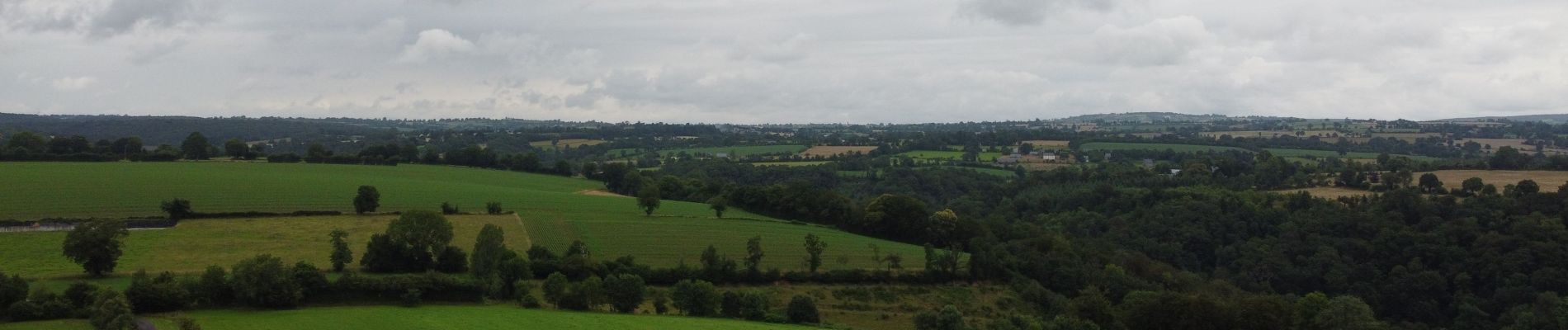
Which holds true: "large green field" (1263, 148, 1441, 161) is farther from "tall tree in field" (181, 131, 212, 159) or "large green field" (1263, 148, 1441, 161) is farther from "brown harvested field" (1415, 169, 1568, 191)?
"tall tree in field" (181, 131, 212, 159)

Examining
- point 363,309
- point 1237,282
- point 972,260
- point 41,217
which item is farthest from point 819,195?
point 41,217

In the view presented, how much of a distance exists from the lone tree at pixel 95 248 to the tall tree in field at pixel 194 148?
74.1 m

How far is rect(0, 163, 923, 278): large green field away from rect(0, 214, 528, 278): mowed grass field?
3.6 inches

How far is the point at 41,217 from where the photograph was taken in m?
64.2

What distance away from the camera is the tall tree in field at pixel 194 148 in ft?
379

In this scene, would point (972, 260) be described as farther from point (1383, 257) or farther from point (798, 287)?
point (1383, 257)

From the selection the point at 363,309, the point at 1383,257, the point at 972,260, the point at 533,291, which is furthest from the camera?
the point at 1383,257

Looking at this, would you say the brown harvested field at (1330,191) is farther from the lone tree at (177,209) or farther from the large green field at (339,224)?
the lone tree at (177,209)

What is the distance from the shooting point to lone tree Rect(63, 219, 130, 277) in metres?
48.4

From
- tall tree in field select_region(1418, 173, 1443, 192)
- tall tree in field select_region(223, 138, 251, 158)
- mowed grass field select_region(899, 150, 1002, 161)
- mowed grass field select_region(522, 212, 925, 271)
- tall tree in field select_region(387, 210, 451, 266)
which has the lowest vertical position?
mowed grass field select_region(522, 212, 925, 271)

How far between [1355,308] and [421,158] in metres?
114

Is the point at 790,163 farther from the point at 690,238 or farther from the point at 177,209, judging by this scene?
the point at 177,209

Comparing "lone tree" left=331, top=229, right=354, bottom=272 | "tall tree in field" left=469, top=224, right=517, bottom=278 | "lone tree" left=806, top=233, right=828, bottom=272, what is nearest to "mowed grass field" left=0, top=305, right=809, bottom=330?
"tall tree in field" left=469, top=224, right=517, bottom=278

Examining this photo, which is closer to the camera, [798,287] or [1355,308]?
[1355,308]
